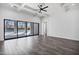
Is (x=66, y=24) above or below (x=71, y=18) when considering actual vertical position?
below

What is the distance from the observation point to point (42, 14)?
3.12 m

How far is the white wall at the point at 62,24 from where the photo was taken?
9.67ft

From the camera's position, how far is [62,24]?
331 cm

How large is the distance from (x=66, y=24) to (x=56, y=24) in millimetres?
482

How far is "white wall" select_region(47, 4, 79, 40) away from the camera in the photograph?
2.95 m

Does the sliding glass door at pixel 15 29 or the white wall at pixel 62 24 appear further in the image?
the sliding glass door at pixel 15 29

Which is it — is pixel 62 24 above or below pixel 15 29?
above

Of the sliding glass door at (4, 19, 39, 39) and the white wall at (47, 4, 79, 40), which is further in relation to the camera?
the sliding glass door at (4, 19, 39, 39)

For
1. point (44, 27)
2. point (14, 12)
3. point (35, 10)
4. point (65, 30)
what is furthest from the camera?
point (14, 12)

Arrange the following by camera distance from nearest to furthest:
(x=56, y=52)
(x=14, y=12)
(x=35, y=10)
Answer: (x=56, y=52)
(x=35, y=10)
(x=14, y=12)
